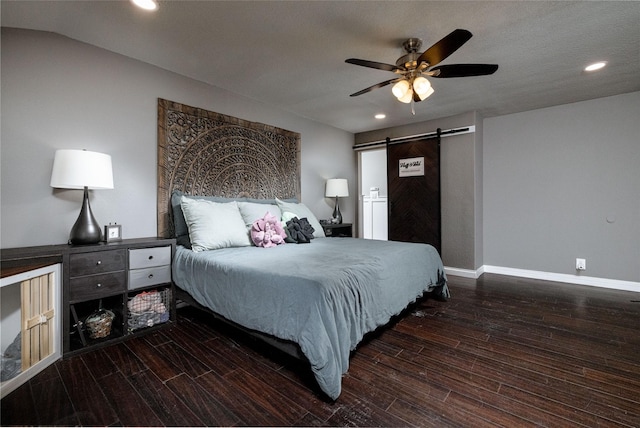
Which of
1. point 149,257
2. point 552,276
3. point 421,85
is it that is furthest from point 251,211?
point 552,276

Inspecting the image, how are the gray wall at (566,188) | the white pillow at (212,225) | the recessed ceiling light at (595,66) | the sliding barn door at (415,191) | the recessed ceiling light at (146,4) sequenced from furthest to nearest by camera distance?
the sliding barn door at (415,191) → the gray wall at (566,188) → the recessed ceiling light at (595,66) → the white pillow at (212,225) → the recessed ceiling light at (146,4)

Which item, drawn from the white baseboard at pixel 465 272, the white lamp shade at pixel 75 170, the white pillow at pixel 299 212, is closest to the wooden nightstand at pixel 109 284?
the white lamp shade at pixel 75 170

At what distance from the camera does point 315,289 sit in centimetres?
156

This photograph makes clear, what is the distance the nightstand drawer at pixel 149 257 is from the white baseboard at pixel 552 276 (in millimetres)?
3841

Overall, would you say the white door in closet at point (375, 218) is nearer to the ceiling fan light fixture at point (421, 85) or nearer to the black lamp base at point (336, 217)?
the black lamp base at point (336, 217)

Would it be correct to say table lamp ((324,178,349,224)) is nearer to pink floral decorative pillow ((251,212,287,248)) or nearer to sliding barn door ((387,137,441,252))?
sliding barn door ((387,137,441,252))

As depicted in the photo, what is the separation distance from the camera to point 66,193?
86.5 inches

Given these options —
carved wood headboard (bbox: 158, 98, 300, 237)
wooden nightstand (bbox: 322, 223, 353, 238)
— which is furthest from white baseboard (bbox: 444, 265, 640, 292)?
carved wood headboard (bbox: 158, 98, 300, 237)

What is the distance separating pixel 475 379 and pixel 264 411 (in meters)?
1.24

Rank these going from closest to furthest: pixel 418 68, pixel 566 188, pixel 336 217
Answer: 1. pixel 418 68
2. pixel 566 188
3. pixel 336 217

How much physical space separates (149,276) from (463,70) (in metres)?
3.01

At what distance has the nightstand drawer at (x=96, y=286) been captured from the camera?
6.28 feet

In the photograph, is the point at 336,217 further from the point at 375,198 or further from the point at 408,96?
the point at 408,96

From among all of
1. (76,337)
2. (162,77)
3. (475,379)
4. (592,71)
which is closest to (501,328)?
(475,379)
